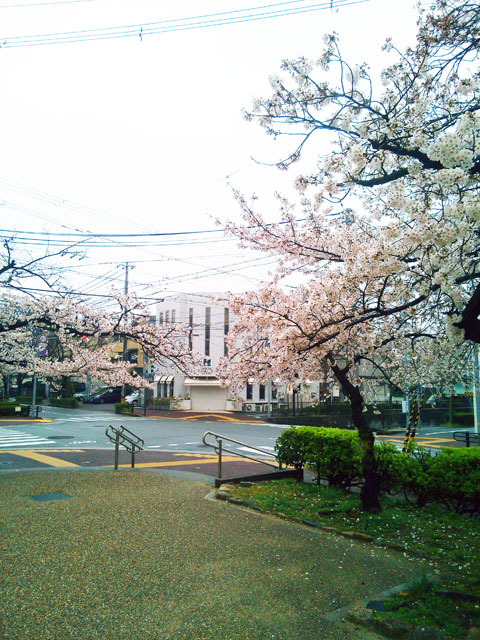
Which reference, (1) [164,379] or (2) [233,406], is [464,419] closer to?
(2) [233,406]

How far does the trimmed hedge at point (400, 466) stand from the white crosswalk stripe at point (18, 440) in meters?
12.8

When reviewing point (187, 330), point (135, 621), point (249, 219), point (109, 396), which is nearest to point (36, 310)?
point (187, 330)

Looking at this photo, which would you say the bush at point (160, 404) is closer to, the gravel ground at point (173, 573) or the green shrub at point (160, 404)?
the green shrub at point (160, 404)

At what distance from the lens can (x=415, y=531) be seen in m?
7.02

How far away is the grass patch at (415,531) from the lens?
4.37 metres

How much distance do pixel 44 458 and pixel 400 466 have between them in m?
11.2

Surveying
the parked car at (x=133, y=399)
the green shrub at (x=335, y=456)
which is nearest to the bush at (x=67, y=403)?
the parked car at (x=133, y=399)

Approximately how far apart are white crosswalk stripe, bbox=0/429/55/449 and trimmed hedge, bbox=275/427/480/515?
42.0 feet

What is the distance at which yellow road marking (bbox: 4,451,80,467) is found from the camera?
13984mm

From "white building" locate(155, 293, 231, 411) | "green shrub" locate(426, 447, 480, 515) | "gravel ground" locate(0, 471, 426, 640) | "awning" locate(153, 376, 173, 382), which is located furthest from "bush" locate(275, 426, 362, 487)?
"awning" locate(153, 376, 173, 382)

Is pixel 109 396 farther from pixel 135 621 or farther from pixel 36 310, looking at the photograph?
pixel 135 621

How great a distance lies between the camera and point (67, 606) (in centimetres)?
436

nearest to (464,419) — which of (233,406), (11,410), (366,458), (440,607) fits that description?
(233,406)

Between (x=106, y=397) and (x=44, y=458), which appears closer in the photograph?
(x=44, y=458)
